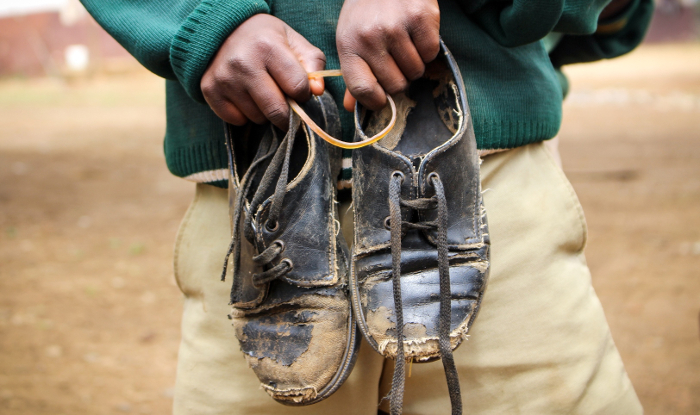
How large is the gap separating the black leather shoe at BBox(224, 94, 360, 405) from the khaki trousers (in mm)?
149

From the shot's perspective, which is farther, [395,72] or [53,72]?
[53,72]

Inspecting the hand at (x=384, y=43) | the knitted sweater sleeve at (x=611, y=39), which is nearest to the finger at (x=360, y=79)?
the hand at (x=384, y=43)

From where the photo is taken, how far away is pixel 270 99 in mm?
878

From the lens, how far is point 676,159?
5.93 meters

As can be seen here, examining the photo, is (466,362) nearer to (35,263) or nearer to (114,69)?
(35,263)

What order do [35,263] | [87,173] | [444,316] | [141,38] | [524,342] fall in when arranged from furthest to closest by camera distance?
[87,173]
[35,263]
[524,342]
[141,38]
[444,316]

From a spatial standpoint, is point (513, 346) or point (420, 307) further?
point (513, 346)

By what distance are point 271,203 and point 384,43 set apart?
0.30 metres

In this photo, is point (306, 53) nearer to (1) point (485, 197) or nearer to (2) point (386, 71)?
(2) point (386, 71)

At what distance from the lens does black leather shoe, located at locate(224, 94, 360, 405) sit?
871mm

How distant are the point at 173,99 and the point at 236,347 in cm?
51

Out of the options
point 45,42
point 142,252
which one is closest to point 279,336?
point 142,252

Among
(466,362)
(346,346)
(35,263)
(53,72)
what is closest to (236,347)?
(346,346)

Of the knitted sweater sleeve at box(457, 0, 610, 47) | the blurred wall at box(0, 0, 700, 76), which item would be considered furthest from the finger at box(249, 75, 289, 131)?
the blurred wall at box(0, 0, 700, 76)
